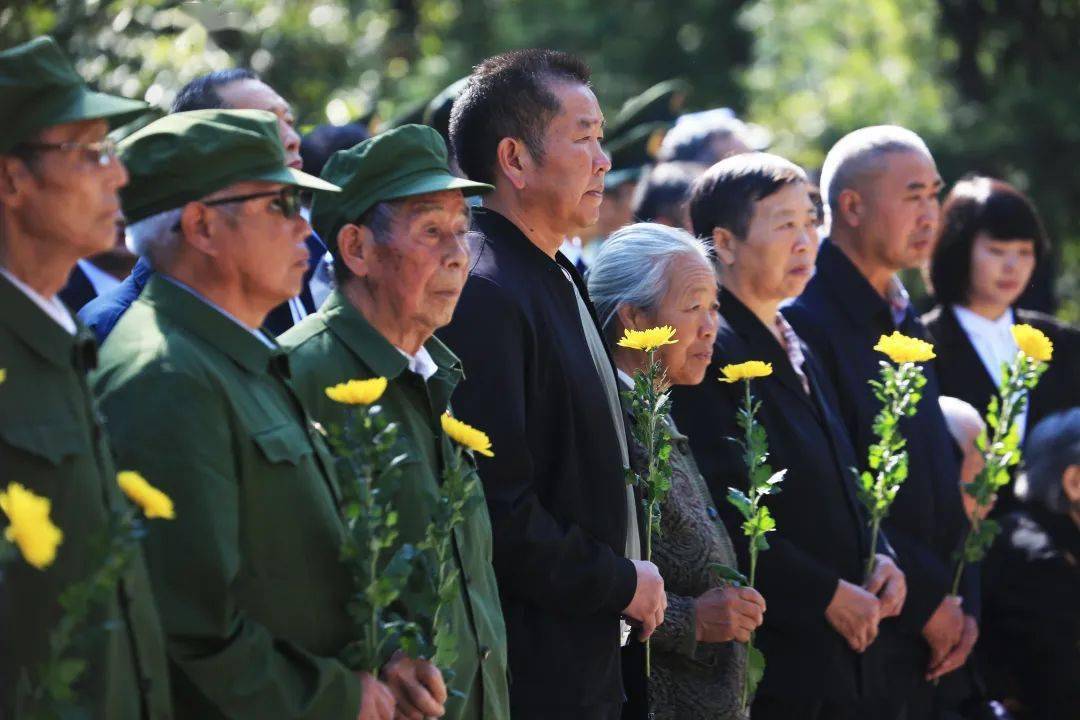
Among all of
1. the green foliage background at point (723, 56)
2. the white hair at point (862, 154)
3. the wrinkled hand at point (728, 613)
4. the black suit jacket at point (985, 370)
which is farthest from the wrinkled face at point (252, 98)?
the black suit jacket at point (985, 370)

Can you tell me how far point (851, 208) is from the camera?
665 centimetres

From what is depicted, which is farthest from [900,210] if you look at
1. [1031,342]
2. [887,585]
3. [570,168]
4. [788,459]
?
[570,168]

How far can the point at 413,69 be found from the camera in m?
20.9

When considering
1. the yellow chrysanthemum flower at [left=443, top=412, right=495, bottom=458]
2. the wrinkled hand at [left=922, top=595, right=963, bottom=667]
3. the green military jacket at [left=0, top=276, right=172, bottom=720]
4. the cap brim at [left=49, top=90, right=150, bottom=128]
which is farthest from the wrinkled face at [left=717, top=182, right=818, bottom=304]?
the green military jacket at [left=0, top=276, right=172, bottom=720]

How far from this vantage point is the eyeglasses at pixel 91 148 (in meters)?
3.11

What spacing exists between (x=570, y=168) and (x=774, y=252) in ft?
4.06

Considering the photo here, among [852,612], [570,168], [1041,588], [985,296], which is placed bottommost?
[1041,588]

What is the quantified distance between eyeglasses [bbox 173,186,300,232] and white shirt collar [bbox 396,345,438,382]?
48 centimetres

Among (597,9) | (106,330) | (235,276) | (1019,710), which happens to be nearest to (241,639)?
(235,276)

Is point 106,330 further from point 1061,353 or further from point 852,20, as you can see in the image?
point 852,20

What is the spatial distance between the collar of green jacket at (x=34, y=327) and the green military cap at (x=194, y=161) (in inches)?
22.9

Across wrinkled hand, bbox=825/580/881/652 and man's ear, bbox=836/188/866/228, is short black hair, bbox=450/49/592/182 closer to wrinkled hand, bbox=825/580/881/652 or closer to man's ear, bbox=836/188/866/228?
wrinkled hand, bbox=825/580/881/652

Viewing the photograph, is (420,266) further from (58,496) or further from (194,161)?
(58,496)

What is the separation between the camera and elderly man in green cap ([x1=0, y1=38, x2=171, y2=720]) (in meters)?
2.95
